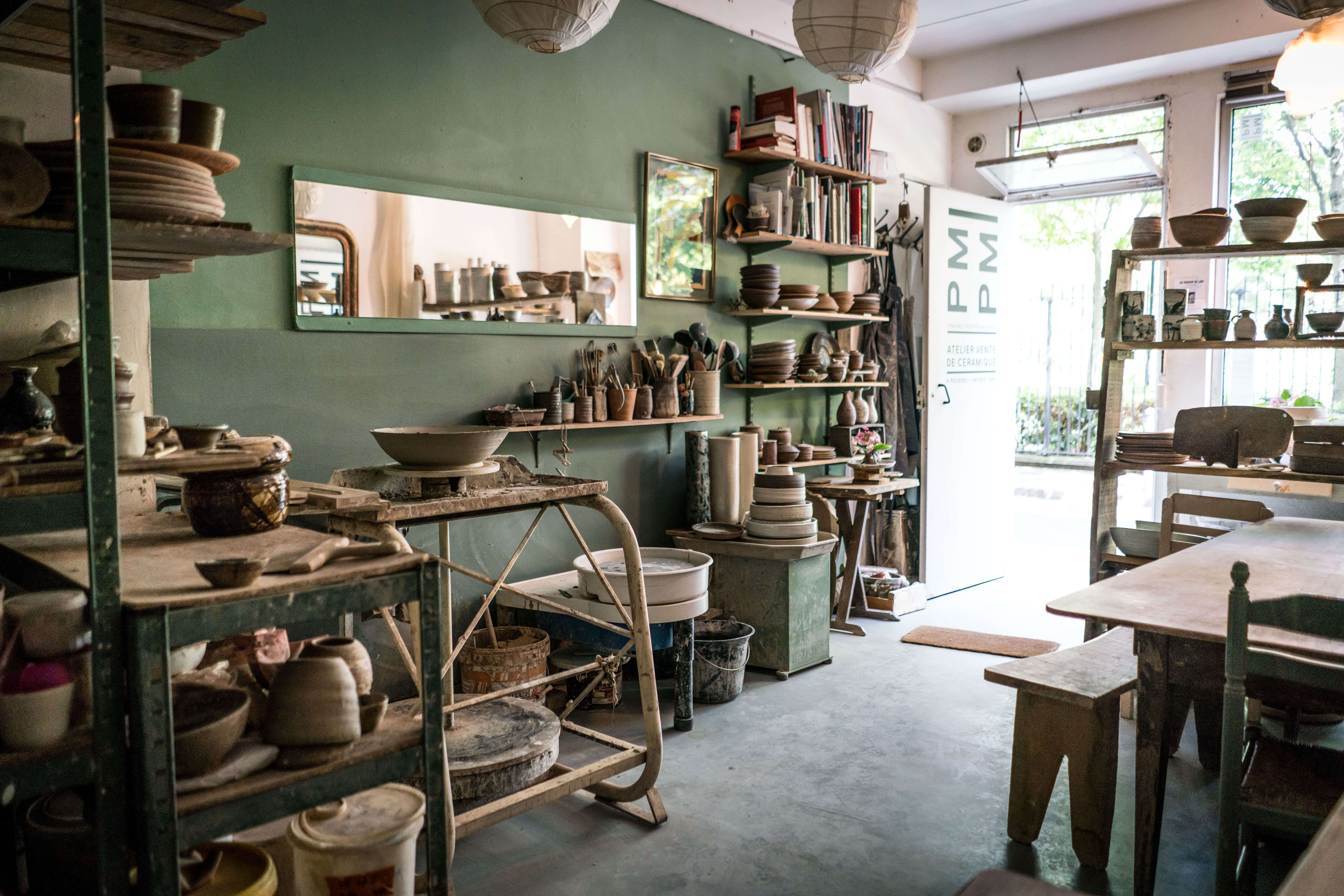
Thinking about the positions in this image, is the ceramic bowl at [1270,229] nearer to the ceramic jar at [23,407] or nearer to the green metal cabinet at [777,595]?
the green metal cabinet at [777,595]

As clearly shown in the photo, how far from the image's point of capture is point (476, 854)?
2686mm

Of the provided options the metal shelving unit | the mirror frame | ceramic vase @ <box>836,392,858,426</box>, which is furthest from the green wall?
the metal shelving unit

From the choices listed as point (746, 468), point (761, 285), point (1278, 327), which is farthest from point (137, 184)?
point (1278, 327)

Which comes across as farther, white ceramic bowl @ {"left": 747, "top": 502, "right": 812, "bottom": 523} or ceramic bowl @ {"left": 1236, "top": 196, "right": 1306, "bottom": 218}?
white ceramic bowl @ {"left": 747, "top": 502, "right": 812, "bottom": 523}

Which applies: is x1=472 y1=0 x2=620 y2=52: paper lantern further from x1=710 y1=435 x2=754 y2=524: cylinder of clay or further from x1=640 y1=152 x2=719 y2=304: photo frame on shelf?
x1=710 y1=435 x2=754 y2=524: cylinder of clay

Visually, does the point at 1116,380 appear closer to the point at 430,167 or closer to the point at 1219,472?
the point at 1219,472

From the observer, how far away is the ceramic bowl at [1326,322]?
12.4 feet

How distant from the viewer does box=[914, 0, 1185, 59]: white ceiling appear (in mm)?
5395

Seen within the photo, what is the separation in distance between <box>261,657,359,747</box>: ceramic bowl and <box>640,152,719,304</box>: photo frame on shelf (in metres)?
3.00

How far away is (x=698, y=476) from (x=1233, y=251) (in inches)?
103

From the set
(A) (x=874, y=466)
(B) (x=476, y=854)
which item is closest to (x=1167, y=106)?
(A) (x=874, y=466)

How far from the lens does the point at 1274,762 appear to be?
2.15 metres

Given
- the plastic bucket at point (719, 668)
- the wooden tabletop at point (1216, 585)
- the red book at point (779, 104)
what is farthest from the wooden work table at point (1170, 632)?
the red book at point (779, 104)

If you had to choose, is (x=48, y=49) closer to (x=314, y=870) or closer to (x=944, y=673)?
(x=314, y=870)
